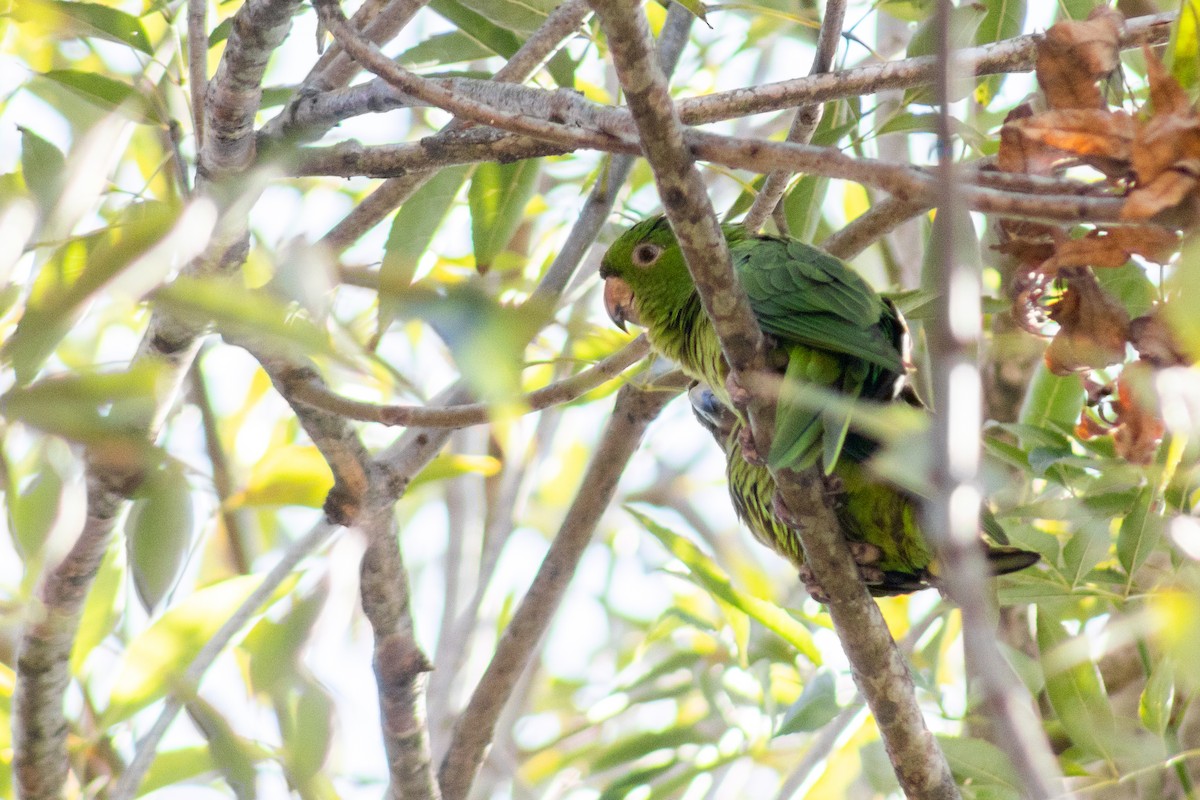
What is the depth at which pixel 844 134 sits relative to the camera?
7.29 feet

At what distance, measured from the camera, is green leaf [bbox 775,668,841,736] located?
2385 mm

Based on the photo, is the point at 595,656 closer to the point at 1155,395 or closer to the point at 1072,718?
the point at 1072,718

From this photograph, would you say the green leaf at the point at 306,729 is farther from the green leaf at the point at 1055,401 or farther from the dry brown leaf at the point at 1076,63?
the green leaf at the point at 1055,401

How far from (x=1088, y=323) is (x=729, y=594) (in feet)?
3.84

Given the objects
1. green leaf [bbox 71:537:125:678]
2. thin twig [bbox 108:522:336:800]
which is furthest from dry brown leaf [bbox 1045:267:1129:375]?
green leaf [bbox 71:537:125:678]

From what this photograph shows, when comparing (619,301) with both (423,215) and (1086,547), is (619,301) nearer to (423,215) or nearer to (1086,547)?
(423,215)

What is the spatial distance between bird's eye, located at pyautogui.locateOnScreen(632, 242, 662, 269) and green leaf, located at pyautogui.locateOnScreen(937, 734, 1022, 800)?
1203 mm

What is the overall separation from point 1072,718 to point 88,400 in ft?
6.32

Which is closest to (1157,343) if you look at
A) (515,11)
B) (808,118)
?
(808,118)

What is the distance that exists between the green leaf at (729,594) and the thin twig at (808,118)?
688 mm

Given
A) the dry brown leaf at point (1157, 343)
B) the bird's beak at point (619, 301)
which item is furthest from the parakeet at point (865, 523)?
→ the dry brown leaf at point (1157, 343)

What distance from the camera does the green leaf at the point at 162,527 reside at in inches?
40.2

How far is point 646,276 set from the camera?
8.75 feet

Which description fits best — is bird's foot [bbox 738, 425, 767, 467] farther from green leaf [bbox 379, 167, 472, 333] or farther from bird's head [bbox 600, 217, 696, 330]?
green leaf [bbox 379, 167, 472, 333]
